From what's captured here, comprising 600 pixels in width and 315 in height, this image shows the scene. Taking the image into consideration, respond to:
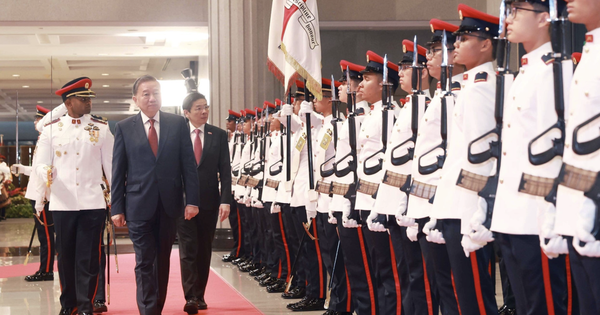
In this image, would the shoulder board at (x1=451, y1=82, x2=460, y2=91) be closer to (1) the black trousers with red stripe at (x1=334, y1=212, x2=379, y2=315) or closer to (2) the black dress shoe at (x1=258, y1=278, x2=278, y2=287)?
(1) the black trousers with red stripe at (x1=334, y1=212, x2=379, y2=315)

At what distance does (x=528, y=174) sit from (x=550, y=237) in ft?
0.90

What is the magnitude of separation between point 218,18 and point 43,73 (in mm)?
7213

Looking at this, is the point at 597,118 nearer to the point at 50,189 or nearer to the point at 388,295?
the point at 388,295

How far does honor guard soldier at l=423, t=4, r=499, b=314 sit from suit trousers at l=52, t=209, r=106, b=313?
250 centimetres

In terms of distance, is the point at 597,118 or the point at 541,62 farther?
the point at 541,62

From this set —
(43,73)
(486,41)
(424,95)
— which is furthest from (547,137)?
(43,73)

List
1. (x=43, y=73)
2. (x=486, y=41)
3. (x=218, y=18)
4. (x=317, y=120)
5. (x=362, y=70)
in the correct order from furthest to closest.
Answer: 1. (x=43, y=73)
2. (x=218, y=18)
3. (x=317, y=120)
4. (x=362, y=70)
5. (x=486, y=41)

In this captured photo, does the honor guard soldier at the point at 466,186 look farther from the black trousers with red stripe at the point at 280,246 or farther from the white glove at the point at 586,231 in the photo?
the black trousers with red stripe at the point at 280,246

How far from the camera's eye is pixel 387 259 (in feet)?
13.0

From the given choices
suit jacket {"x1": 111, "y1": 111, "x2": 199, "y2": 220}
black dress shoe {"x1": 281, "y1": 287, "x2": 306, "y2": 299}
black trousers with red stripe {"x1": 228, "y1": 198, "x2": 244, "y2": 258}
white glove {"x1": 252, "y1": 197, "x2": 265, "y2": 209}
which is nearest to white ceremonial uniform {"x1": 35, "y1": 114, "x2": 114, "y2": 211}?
suit jacket {"x1": 111, "y1": 111, "x2": 199, "y2": 220}

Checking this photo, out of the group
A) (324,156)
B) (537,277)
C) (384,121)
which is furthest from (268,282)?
(537,277)

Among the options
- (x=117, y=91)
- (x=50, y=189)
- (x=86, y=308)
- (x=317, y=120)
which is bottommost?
(x=86, y=308)

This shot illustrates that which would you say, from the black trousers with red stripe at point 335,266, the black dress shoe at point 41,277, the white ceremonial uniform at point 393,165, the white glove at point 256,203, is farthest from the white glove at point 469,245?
the black dress shoe at point 41,277

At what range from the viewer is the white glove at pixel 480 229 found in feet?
8.94
